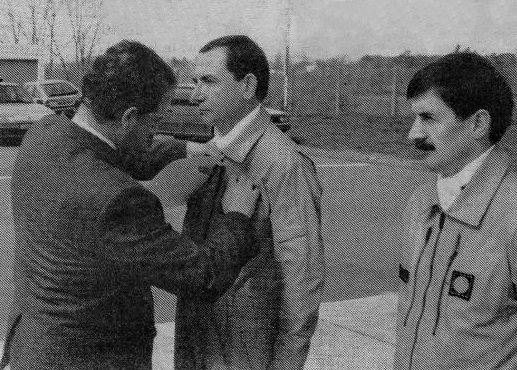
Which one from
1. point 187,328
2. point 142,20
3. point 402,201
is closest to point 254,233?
point 187,328

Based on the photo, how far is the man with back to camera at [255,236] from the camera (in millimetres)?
1923

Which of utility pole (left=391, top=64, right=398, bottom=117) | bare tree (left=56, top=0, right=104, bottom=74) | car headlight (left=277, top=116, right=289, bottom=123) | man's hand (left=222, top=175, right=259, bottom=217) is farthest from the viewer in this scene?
utility pole (left=391, top=64, right=398, bottom=117)

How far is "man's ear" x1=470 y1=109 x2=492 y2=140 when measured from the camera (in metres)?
1.61

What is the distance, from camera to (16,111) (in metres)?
13.0

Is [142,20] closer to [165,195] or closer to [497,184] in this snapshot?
[165,195]

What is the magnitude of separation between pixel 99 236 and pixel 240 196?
40 centimetres

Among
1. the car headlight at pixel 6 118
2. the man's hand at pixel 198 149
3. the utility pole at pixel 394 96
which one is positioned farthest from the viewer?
the utility pole at pixel 394 96

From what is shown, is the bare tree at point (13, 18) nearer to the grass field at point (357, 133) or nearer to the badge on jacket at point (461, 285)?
the badge on jacket at point (461, 285)

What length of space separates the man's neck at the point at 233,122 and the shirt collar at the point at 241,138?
0.04 metres

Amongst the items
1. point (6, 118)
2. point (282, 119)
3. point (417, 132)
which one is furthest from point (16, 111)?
point (417, 132)

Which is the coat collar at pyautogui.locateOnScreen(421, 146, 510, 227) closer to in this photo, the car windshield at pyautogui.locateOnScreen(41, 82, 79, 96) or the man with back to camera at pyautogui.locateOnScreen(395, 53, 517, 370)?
the man with back to camera at pyautogui.locateOnScreen(395, 53, 517, 370)

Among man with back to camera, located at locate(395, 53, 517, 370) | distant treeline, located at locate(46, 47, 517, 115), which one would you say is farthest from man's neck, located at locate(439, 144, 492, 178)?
distant treeline, located at locate(46, 47, 517, 115)

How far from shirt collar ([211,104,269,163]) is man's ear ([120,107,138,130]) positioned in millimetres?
325

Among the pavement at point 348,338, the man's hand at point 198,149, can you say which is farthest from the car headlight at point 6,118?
the man's hand at point 198,149
